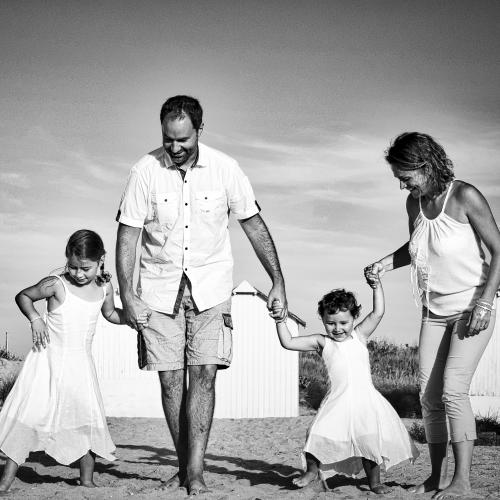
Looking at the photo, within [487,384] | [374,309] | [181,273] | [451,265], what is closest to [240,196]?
[181,273]

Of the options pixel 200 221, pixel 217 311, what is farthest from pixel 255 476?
pixel 200 221

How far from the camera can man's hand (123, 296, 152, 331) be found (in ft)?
17.3

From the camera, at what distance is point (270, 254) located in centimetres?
552

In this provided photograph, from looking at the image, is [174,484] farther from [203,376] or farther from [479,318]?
[479,318]

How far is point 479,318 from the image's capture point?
5.01 metres

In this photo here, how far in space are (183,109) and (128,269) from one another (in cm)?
115

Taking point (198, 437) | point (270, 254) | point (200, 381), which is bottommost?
point (198, 437)

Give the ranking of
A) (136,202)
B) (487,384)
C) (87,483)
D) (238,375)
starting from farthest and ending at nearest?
(238,375) < (487,384) < (87,483) < (136,202)

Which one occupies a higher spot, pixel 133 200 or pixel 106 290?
pixel 133 200

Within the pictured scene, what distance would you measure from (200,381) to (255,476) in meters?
1.70

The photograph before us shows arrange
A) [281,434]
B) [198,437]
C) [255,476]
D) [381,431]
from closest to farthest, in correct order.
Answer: [198,437] → [381,431] → [255,476] → [281,434]

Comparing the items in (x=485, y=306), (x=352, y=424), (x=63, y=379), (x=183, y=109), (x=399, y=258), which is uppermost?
(x=183, y=109)

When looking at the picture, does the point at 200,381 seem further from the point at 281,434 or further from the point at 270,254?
the point at 281,434

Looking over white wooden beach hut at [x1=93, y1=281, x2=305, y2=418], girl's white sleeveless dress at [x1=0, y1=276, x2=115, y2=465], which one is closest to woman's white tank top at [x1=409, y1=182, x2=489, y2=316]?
girl's white sleeveless dress at [x1=0, y1=276, x2=115, y2=465]
